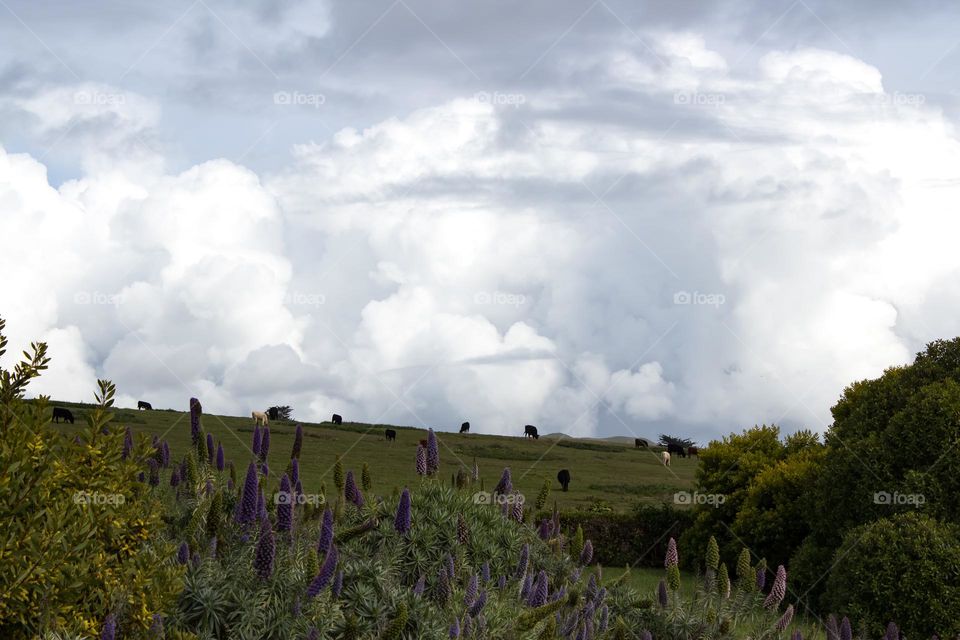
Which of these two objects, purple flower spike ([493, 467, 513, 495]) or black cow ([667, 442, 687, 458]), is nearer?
purple flower spike ([493, 467, 513, 495])

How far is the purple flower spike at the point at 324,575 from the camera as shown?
7.41 metres

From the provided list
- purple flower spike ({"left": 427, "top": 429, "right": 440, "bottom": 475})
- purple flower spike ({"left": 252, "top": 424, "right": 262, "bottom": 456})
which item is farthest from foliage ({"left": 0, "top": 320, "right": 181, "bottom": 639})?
purple flower spike ({"left": 427, "top": 429, "right": 440, "bottom": 475})

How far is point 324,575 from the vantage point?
7555 mm

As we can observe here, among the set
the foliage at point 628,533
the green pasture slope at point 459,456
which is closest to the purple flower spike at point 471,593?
the foliage at point 628,533

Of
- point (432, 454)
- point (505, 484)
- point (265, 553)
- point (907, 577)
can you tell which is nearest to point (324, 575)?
point (265, 553)

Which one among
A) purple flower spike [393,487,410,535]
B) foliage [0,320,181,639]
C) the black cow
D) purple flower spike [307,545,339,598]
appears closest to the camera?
foliage [0,320,181,639]

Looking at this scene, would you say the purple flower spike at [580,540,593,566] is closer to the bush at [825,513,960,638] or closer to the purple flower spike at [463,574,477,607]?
the purple flower spike at [463,574,477,607]

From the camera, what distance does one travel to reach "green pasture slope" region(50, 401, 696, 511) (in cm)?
3278

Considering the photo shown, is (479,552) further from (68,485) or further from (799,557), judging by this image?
(799,557)

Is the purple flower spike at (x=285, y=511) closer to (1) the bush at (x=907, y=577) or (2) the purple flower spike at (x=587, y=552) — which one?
(2) the purple flower spike at (x=587, y=552)

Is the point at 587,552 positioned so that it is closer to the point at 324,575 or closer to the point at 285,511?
the point at 285,511

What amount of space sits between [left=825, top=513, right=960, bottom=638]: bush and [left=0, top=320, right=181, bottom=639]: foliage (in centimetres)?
1201

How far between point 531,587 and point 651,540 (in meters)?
14.6

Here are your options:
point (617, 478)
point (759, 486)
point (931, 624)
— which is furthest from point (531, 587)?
point (617, 478)
